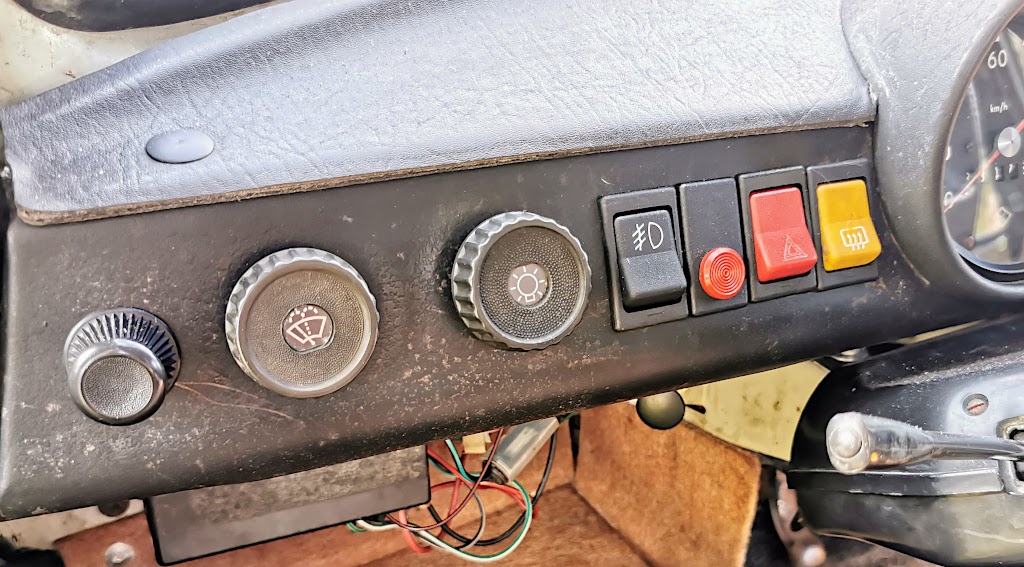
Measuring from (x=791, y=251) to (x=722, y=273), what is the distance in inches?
2.5

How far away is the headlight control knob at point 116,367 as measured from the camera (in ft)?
1.50

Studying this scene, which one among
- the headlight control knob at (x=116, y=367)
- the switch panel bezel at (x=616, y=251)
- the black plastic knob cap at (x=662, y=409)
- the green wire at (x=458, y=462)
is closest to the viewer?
the headlight control knob at (x=116, y=367)

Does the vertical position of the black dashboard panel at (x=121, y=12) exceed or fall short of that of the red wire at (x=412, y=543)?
it exceeds it

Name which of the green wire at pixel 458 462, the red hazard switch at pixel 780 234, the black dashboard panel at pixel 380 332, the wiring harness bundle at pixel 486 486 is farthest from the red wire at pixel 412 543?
the red hazard switch at pixel 780 234

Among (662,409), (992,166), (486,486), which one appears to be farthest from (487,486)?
(992,166)

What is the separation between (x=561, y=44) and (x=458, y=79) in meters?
0.09

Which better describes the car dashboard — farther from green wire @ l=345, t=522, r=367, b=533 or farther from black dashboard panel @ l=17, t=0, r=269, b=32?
green wire @ l=345, t=522, r=367, b=533

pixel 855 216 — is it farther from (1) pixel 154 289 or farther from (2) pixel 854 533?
(1) pixel 154 289

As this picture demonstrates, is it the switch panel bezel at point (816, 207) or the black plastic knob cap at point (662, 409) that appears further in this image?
the black plastic knob cap at point (662, 409)

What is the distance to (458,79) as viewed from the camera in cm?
57

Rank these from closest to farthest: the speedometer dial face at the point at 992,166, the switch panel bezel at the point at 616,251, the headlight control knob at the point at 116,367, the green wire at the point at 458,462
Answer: the headlight control knob at the point at 116,367
the switch panel bezel at the point at 616,251
the speedometer dial face at the point at 992,166
the green wire at the point at 458,462

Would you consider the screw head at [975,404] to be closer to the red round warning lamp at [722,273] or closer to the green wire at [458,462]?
the red round warning lamp at [722,273]

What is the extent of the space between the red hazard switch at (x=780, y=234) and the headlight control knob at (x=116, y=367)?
0.44m

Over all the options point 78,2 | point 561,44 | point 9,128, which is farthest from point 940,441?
point 78,2
